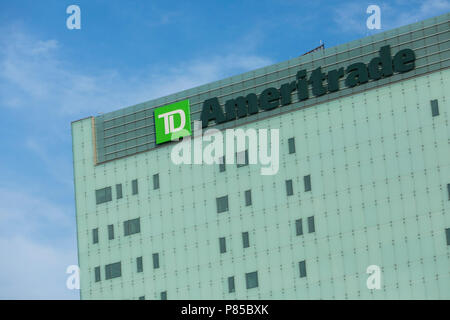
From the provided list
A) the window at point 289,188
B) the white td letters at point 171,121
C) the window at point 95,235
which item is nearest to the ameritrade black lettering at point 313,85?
the white td letters at point 171,121

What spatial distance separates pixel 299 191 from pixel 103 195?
27.9 m

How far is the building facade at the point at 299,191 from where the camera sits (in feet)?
392

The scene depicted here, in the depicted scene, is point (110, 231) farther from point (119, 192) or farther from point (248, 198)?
point (248, 198)

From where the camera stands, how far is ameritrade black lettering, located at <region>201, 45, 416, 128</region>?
4879 inches

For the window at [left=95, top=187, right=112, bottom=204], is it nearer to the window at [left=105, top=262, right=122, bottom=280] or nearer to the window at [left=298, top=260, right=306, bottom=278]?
the window at [left=105, top=262, right=122, bottom=280]

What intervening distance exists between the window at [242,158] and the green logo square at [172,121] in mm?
8027

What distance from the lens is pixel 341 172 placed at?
124 meters

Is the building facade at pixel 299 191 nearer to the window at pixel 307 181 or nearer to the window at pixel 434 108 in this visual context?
the window at pixel 307 181

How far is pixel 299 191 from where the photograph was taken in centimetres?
12644

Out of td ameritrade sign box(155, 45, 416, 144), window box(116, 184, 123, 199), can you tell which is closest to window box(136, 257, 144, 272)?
window box(116, 184, 123, 199)

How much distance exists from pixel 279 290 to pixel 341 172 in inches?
588

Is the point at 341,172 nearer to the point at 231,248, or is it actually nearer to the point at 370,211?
the point at 370,211

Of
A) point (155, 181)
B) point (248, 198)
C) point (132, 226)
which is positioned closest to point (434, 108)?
point (248, 198)
